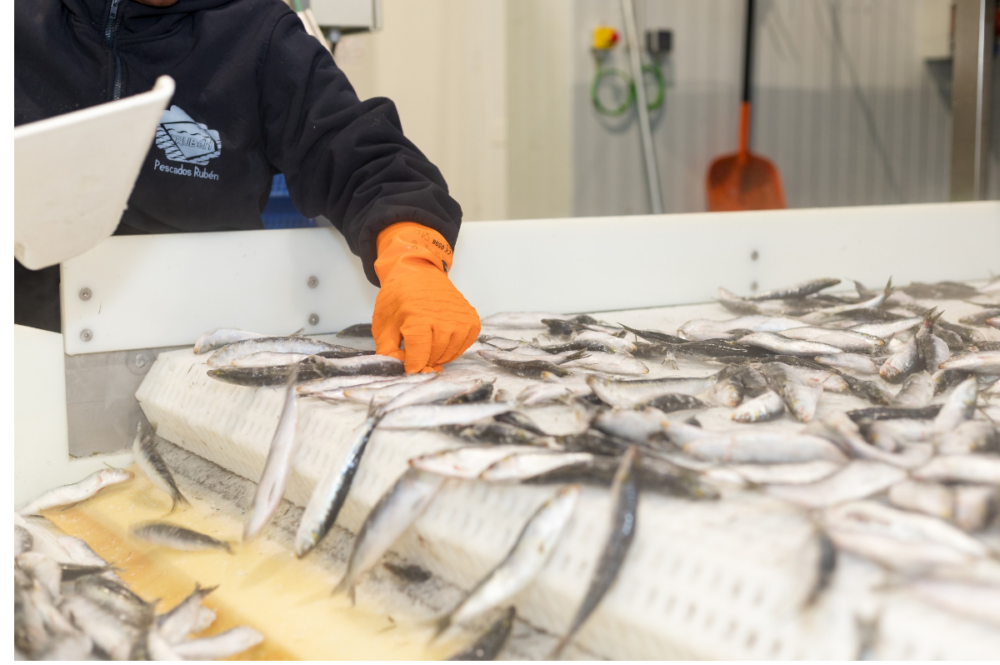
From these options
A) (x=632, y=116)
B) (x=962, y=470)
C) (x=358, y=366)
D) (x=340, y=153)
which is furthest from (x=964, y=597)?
(x=632, y=116)

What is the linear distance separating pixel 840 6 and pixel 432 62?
2.64m

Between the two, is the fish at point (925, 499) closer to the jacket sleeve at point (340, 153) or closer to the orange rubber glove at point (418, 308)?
the orange rubber glove at point (418, 308)

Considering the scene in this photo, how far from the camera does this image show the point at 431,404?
107 centimetres

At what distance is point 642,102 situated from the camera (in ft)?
14.5

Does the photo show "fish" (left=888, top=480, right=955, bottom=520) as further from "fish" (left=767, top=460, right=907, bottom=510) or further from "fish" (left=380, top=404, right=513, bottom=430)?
"fish" (left=380, top=404, right=513, bottom=430)

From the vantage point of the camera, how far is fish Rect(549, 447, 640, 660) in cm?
74

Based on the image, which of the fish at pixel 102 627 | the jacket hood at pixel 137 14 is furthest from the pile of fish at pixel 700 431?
the jacket hood at pixel 137 14

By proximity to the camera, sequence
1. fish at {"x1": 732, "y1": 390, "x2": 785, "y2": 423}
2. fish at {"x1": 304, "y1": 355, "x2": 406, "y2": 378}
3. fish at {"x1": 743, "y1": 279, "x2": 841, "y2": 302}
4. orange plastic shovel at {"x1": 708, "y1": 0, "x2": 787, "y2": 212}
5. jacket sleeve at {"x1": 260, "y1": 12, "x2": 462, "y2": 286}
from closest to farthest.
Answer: fish at {"x1": 732, "y1": 390, "x2": 785, "y2": 423}, fish at {"x1": 304, "y1": 355, "x2": 406, "y2": 378}, jacket sleeve at {"x1": 260, "y1": 12, "x2": 462, "y2": 286}, fish at {"x1": 743, "y1": 279, "x2": 841, "y2": 302}, orange plastic shovel at {"x1": 708, "y1": 0, "x2": 787, "y2": 212}

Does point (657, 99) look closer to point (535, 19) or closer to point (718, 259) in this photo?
point (535, 19)

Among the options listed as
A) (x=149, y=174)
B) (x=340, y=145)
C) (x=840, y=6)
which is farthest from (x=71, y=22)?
(x=840, y=6)

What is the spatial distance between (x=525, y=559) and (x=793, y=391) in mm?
532

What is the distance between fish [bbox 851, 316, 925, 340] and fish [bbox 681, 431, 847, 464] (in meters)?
0.75

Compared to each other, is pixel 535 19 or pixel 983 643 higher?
pixel 535 19

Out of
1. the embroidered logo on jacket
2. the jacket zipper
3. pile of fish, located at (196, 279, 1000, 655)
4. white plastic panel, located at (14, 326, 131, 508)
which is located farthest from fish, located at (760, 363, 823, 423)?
the jacket zipper
